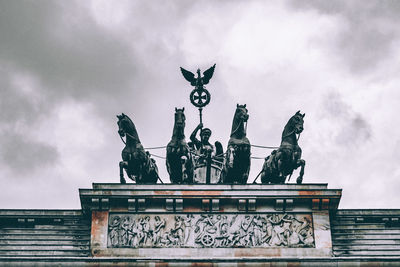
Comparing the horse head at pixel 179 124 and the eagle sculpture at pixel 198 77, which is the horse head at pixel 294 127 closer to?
the horse head at pixel 179 124

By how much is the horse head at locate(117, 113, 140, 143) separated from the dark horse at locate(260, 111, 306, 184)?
424 cm

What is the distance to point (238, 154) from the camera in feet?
105

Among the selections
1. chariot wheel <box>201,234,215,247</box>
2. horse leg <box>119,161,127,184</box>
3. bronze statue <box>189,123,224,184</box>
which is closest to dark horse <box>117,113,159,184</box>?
horse leg <box>119,161,127,184</box>

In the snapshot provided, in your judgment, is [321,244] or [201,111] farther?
[201,111]

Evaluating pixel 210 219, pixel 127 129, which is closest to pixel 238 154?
pixel 210 219

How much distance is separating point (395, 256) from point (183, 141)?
715 centimetres

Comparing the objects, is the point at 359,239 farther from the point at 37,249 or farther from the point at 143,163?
the point at 37,249

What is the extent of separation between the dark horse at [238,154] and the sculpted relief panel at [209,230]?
1.48m

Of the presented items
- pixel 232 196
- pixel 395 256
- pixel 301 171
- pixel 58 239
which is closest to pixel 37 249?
pixel 58 239

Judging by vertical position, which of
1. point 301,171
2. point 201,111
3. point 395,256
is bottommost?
point 395,256

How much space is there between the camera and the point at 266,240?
3072 centimetres

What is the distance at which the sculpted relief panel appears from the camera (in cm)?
3064

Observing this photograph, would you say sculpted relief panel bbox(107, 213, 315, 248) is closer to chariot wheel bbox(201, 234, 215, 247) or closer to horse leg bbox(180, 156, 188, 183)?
chariot wheel bbox(201, 234, 215, 247)

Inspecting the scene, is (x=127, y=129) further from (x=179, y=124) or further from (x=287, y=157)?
(x=287, y=157)
